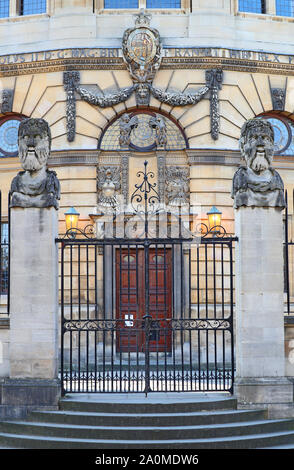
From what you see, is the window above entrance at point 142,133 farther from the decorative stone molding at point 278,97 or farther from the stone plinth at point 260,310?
the stone plinth at point 260,310

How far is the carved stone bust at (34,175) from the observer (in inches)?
520

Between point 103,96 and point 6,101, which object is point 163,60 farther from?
point 6,101

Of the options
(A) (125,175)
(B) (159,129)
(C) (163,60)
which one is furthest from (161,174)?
(C) (163,60)

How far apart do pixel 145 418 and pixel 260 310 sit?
280 centimetres

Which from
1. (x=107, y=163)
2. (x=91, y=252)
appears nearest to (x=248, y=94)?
(x=107, y=163)

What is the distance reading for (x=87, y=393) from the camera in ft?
43.3

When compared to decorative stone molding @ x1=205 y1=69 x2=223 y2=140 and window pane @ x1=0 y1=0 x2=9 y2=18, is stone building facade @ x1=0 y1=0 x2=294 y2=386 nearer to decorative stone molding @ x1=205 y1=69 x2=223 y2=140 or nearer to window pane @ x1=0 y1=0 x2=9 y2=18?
decorative stone molding @ x1=205 y1=69 x2=223 y2=140

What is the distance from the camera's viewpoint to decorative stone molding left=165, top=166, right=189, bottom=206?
76.0ft

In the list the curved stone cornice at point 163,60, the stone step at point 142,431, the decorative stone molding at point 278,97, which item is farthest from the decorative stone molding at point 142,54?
the stone step at point 142,431

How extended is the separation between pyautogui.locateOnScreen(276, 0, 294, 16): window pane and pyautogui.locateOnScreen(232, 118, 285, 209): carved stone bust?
12.6 meters

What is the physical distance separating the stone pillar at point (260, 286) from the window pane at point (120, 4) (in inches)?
484

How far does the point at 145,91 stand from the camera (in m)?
23.3
